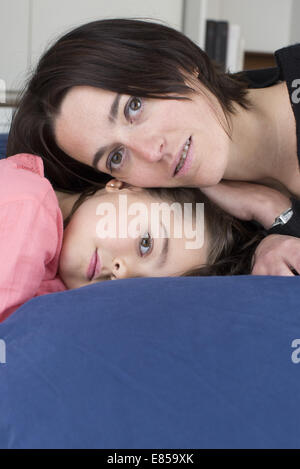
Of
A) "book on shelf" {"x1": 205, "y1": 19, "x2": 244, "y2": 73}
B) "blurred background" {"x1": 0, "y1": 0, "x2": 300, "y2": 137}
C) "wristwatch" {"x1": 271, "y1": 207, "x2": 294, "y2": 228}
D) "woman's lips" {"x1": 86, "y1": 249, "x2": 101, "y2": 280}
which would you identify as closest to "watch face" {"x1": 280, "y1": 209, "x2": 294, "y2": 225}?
"wristwatch" {"x1": 271, "y1": 207, "x2": 294, "y2": 228}

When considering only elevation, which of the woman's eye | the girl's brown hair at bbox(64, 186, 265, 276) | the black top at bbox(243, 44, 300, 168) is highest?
the black top at bbox(243, 44, 300, 168)

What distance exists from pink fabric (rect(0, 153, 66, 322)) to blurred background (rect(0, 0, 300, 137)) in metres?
0.90

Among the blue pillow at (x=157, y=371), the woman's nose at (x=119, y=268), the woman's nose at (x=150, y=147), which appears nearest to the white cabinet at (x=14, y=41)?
the woman's nose at (x=150, y=147)

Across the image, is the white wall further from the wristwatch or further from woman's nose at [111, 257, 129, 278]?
woman's nose at [111, 257, 129, 278]

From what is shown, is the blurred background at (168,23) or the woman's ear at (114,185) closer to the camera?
the woman's ear at (114,185)

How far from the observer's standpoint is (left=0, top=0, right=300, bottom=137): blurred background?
8.04 ft

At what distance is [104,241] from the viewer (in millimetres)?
1047

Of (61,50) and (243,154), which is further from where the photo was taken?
(243,154)

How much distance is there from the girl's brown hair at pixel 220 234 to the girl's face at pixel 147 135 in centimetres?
7

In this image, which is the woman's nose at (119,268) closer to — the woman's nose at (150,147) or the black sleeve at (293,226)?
the woman's nose at (150,147)

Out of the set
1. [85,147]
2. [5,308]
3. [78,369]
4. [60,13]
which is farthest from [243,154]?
[60,13]

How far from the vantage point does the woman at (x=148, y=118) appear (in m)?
1.10
